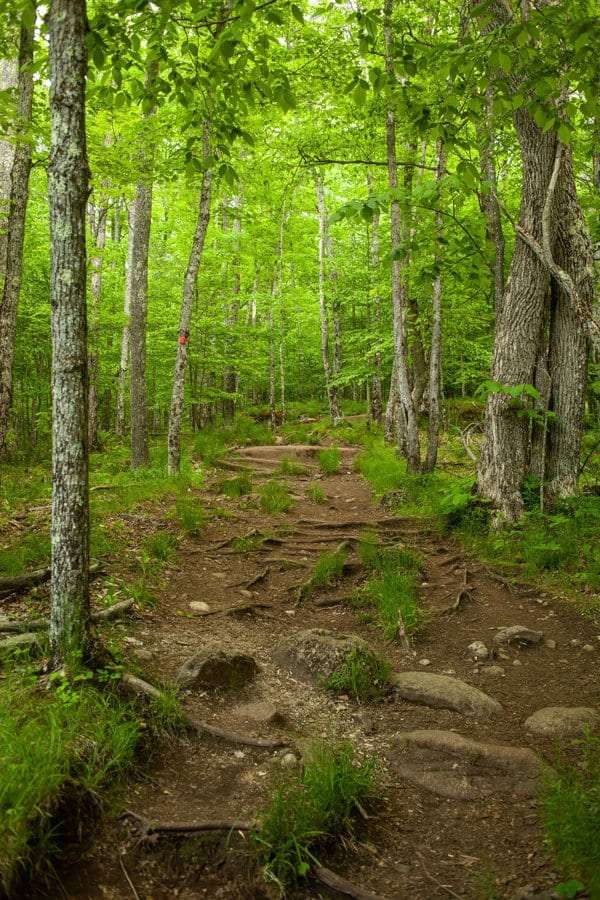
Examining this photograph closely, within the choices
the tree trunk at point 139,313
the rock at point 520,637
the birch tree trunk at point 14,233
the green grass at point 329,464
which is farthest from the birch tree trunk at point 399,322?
the birch tree trunk at point 14,233

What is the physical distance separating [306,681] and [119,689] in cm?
162

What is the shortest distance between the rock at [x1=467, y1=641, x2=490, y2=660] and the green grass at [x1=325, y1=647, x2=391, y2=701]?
3.50 ft

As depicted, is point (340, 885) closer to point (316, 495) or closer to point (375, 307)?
point (316, 495)

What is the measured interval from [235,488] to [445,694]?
7072mm

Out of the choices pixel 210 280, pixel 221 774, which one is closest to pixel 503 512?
pixel 221 774

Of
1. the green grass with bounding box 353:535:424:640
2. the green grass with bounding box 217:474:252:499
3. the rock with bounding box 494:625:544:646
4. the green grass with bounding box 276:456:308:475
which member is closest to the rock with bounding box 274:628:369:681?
the green grass with bounding box 353:535:424:640

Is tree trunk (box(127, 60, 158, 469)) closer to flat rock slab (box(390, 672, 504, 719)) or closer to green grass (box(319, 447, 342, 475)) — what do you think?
green grass (box(319, 447, 342, 475))

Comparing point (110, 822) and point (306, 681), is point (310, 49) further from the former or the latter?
point (110, 822)

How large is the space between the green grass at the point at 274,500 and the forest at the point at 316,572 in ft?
0.28

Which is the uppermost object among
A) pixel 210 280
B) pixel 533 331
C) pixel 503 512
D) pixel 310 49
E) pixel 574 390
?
pixel 310 49

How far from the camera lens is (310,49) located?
9789 millimetres

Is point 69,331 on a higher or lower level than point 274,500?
higher

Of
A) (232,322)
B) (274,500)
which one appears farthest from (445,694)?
(232,322)

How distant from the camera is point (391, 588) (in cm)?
621
